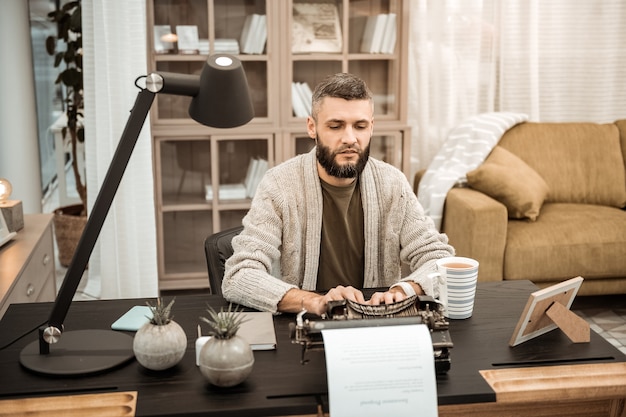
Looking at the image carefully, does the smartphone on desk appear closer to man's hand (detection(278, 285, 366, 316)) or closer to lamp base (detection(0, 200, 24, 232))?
man's hand (detection(278, 285, 366, 316))

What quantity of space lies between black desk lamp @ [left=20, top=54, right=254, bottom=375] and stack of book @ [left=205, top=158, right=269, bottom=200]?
90.7 inches

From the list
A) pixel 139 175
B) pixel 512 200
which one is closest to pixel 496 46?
pixel 512 200

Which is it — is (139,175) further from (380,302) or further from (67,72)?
(380,302)

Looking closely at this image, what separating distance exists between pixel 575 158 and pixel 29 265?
9.38 ft

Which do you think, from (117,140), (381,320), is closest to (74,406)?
(381,320)

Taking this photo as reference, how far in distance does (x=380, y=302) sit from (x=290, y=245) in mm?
425

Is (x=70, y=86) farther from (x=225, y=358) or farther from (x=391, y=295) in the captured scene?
(x=225, y=358)

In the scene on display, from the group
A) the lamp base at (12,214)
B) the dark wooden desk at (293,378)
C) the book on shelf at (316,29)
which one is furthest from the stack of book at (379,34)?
the dark wooden desk at (293,378)

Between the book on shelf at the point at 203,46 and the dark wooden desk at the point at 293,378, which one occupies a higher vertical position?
the book on shelf at the point at 203,46

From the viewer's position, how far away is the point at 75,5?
410 cm

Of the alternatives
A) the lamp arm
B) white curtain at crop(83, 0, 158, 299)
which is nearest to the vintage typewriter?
the lamp arm

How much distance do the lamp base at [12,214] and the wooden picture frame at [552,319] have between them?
2.03 metres

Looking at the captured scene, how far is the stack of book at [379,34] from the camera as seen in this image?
3885 millimetres

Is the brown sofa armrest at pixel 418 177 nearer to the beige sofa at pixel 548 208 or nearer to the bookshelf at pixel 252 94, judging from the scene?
the beige sofa at pixel 548 208
